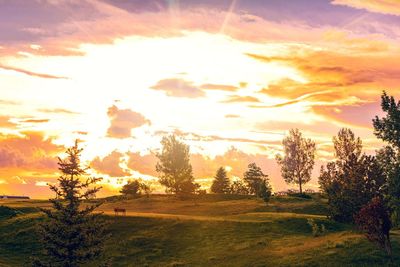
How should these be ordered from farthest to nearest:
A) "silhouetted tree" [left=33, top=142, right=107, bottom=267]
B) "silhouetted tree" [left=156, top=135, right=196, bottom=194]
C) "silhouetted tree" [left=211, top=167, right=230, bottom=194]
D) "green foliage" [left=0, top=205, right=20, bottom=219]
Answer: "silhouetted tree" [left=211, top=167, right=230, bottom=194], "silhouetted tree" [left=156, top=135, right=196, bottom=194], "green foliage" [left=0, top=205, right=20, bottom=219], "silhouetted tree" [left=33, top=142, right=107, bottom=267]

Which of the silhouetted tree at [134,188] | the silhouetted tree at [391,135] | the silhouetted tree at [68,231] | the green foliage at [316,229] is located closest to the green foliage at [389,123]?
the silhouetted tree at [391,135]

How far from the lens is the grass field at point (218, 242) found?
49750 millimetres

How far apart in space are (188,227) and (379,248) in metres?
30.1

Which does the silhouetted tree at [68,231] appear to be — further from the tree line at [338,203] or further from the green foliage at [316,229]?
the green foliage at [316,229]

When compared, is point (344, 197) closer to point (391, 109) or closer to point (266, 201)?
point (391, 109)

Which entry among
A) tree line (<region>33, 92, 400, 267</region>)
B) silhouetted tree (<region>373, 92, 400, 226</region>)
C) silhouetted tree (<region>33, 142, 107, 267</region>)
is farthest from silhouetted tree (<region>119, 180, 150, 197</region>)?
silhouetted tree (<region>33, 142, 107, 267</region>)

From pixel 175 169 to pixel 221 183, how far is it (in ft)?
158

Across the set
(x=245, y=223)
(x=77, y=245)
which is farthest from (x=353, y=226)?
(x=77, y=245)

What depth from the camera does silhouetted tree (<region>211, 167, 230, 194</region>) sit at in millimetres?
190875

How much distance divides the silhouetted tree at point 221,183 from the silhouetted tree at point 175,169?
133 feet

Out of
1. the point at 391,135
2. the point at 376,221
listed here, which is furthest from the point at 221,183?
the point at 376,221

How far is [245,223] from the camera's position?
70.8m

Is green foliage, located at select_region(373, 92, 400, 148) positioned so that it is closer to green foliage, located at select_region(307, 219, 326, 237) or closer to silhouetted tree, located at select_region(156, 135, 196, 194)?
green foliage, located at select_region(307, 219, 326, 237)

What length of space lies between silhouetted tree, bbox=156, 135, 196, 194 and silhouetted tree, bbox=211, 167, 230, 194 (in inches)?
1595
